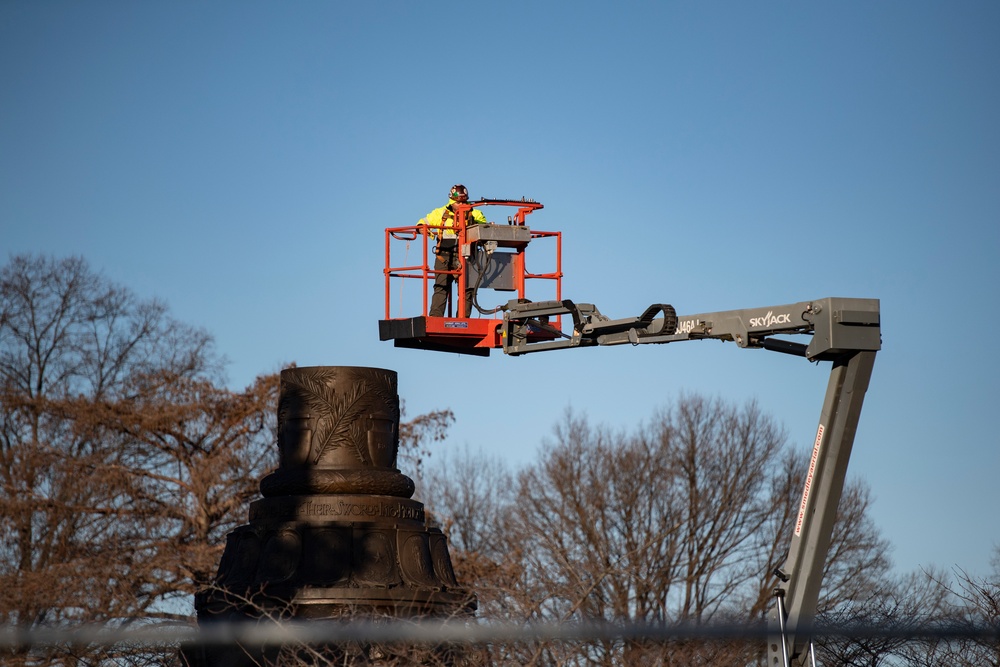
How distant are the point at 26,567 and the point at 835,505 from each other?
24.3 meters

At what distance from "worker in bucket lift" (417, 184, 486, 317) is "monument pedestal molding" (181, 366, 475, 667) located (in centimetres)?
119

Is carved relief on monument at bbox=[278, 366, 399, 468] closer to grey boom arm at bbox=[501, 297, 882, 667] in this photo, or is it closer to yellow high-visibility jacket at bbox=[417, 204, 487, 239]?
yellow high-visibility jacket at bbox=[417, 204, 487, 239]

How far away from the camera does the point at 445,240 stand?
15906mm

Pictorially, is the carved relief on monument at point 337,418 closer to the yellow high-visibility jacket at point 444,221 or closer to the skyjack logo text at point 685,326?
the yellow high-visibility jacket at point 444,221

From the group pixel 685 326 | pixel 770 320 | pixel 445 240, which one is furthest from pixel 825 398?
pixel 445 240

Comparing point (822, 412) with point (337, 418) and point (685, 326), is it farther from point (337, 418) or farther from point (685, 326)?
point (337, 418)

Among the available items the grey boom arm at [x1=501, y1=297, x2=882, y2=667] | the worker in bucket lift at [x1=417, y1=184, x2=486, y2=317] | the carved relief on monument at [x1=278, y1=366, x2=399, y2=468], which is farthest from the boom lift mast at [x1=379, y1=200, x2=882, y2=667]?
the carved relief on monument at [x1=278, y1=366, x2=399, y2=468]

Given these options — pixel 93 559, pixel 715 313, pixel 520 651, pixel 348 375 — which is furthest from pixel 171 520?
pixel 715 313

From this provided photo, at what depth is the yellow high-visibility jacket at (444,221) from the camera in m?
15.9

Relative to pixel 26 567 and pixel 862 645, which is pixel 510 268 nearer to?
pixel 862 645

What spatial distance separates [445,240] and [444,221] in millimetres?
225

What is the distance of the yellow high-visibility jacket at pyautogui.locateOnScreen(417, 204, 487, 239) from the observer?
15906 millimetres

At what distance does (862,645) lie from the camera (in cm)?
1069

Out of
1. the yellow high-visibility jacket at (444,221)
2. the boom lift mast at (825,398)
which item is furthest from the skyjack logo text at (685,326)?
the yellow high-visibility jacket at (444,221)
